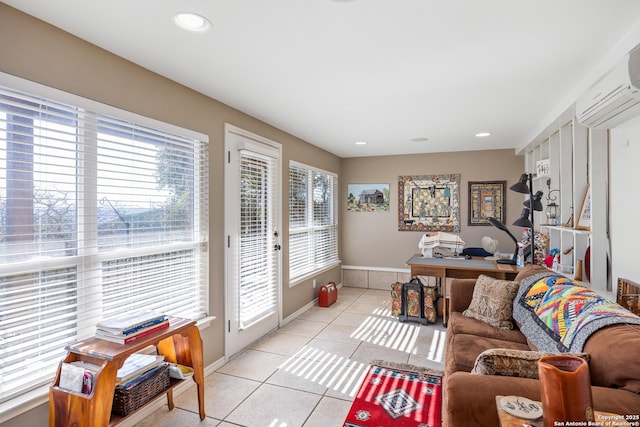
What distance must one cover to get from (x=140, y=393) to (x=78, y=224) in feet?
3.33

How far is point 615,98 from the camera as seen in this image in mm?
1781

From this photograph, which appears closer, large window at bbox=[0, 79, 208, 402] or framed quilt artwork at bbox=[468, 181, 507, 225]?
large window at bbox=[0, 79, 208, 402]

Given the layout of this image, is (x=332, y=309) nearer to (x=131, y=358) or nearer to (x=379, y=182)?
(x=379, y=182)

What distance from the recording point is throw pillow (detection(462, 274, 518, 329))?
269 centimetres

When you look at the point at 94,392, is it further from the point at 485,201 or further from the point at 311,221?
the point at 485,201

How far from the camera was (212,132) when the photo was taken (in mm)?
2893

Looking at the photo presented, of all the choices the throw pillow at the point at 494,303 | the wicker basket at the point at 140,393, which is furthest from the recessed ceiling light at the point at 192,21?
the throw pillow at the point at 494,303

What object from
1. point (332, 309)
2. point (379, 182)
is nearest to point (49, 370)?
point (332, 309)

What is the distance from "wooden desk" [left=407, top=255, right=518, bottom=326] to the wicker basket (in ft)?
9.90

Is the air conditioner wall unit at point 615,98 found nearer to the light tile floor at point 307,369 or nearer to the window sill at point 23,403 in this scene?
the light tile floor at point 307,369

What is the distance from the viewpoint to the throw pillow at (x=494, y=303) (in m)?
2.69

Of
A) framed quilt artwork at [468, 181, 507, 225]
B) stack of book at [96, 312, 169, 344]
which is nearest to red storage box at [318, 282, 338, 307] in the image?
framed quilt artwork at [468, 181, 507, 225]

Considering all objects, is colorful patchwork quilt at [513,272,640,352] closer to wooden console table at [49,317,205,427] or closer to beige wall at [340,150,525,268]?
wooden console table at [49,317,205,427]

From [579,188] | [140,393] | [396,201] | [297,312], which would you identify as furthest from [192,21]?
[396,201]
